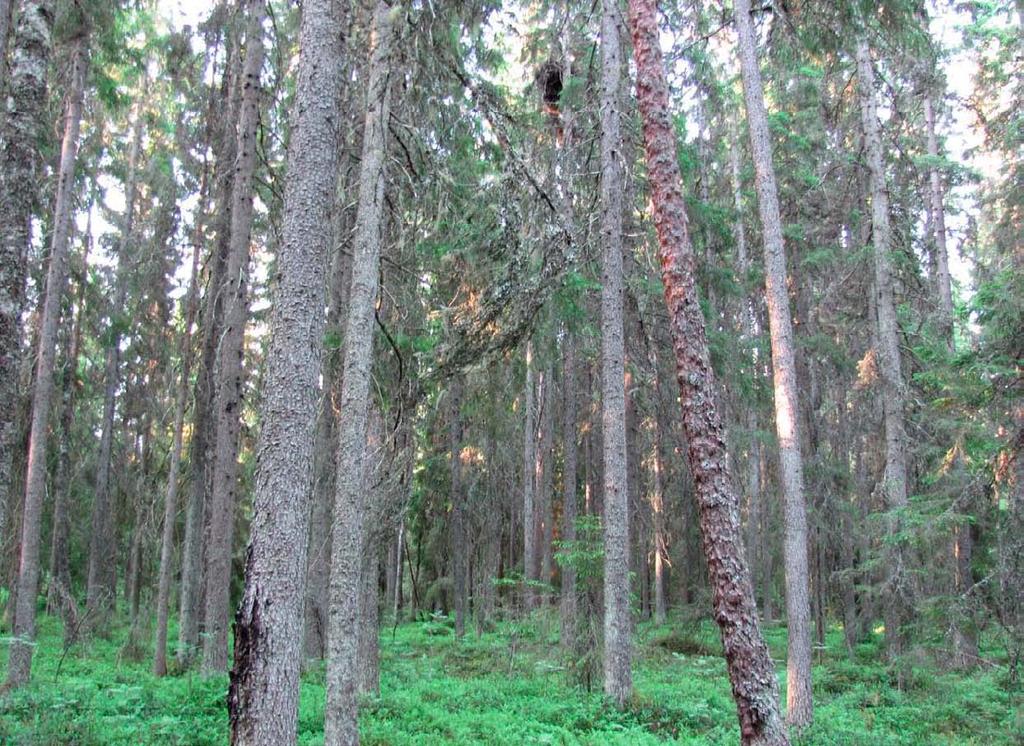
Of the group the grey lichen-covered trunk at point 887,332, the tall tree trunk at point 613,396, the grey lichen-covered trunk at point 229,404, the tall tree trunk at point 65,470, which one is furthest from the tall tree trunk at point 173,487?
the grey lichen-covered trunk at point 887,332

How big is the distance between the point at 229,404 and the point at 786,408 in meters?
8.54

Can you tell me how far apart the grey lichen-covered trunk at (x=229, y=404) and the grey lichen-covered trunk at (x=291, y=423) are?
175 inches

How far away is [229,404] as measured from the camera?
34.9 ft

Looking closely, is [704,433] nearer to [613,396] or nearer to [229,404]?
[613,396]

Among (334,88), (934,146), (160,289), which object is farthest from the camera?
(934,146)

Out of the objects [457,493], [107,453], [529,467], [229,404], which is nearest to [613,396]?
[229,404]

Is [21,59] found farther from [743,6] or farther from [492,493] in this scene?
[492,493]

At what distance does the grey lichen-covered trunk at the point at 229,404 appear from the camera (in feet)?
34.4

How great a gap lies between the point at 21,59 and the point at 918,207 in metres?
24.6

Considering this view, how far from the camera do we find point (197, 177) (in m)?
14.8

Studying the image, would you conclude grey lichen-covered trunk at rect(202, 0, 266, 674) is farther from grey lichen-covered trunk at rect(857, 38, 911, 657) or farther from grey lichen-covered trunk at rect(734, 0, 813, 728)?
grey lichen-covered trunk at rect(857, 38, 911, 657)

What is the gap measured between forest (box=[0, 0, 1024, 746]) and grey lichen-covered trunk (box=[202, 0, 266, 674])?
56 millimetres

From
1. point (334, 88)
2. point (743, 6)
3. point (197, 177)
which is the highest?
point (743, 6)

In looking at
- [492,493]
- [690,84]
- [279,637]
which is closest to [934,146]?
[690,84]
